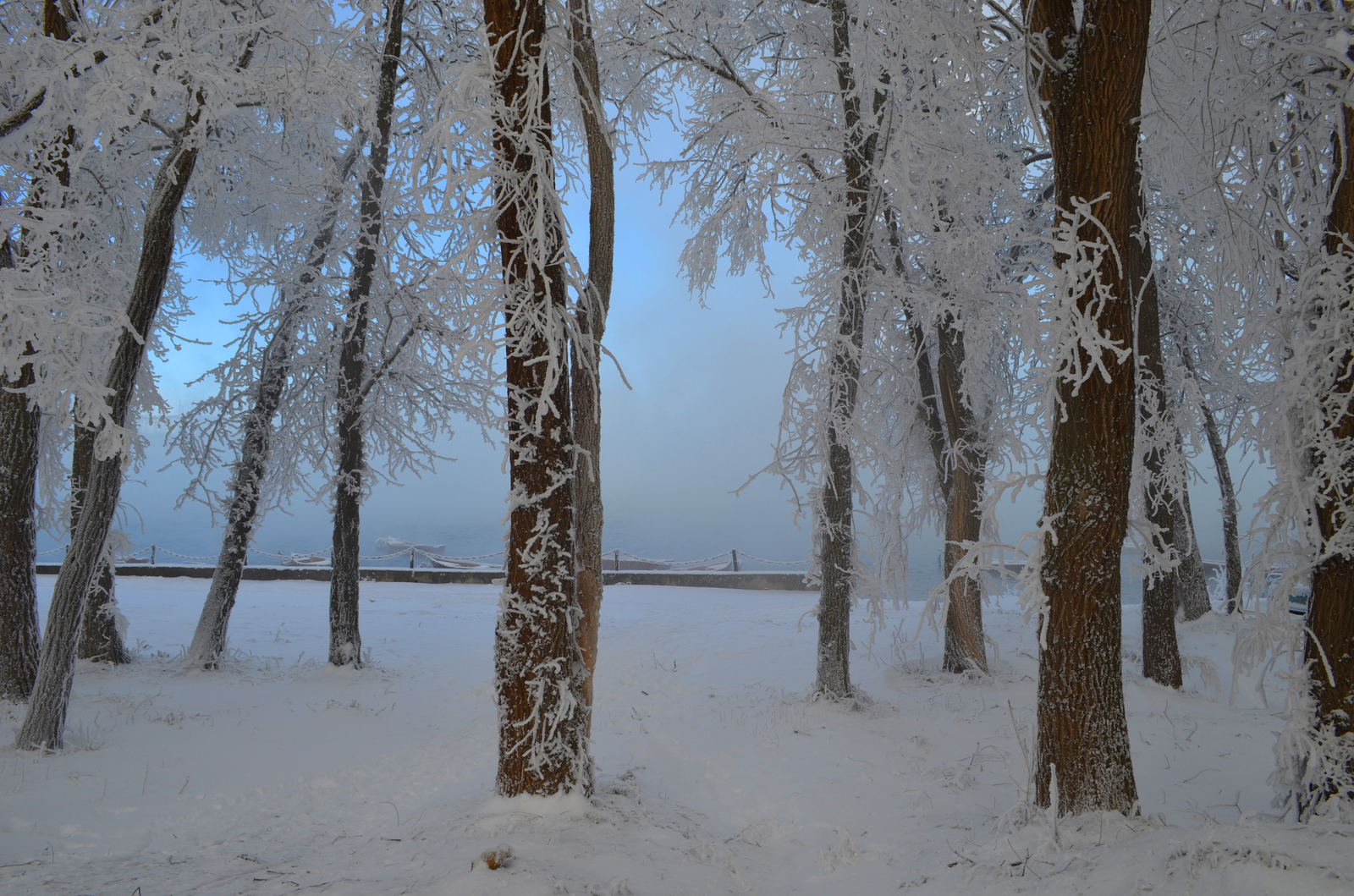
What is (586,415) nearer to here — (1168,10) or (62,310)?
(62,310)

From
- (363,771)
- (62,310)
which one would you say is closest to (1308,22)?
(363,771)

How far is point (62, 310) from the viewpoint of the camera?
6070 millimetres

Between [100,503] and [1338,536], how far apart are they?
27.8 feet

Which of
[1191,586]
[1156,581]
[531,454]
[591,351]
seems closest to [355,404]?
[591,351]

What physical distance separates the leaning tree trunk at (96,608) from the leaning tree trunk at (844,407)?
8132 millimetres

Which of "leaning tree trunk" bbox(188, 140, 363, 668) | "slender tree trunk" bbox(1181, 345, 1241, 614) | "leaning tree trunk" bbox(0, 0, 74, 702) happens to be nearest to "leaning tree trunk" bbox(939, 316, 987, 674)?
"slender tree trunk" bbox(1181, 345, 1241, 614)

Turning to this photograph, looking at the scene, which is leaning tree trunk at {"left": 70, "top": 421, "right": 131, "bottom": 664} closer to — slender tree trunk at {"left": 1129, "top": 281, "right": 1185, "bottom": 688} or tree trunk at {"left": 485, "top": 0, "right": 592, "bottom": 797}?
tree trunk at {"left": 485, "top": 0, "right": 592, "bottom": 797}

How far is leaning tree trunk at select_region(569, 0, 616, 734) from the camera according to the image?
4.90 meters

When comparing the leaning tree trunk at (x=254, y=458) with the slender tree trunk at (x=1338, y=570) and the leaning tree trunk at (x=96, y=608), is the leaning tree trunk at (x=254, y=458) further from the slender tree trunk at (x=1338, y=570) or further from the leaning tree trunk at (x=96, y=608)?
the slender tree trunk at (x=1338, y=570)

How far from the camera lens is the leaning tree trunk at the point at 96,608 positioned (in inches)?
329

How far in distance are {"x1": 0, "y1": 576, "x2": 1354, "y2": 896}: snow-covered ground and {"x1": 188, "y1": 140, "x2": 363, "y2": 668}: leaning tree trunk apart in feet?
2.13

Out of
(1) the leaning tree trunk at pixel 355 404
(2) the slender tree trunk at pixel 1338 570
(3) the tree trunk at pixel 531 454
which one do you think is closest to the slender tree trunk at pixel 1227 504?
(2) the slender tree trunk at pixel 1338 570

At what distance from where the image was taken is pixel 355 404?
9297 millimetres

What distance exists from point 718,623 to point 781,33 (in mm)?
8974
